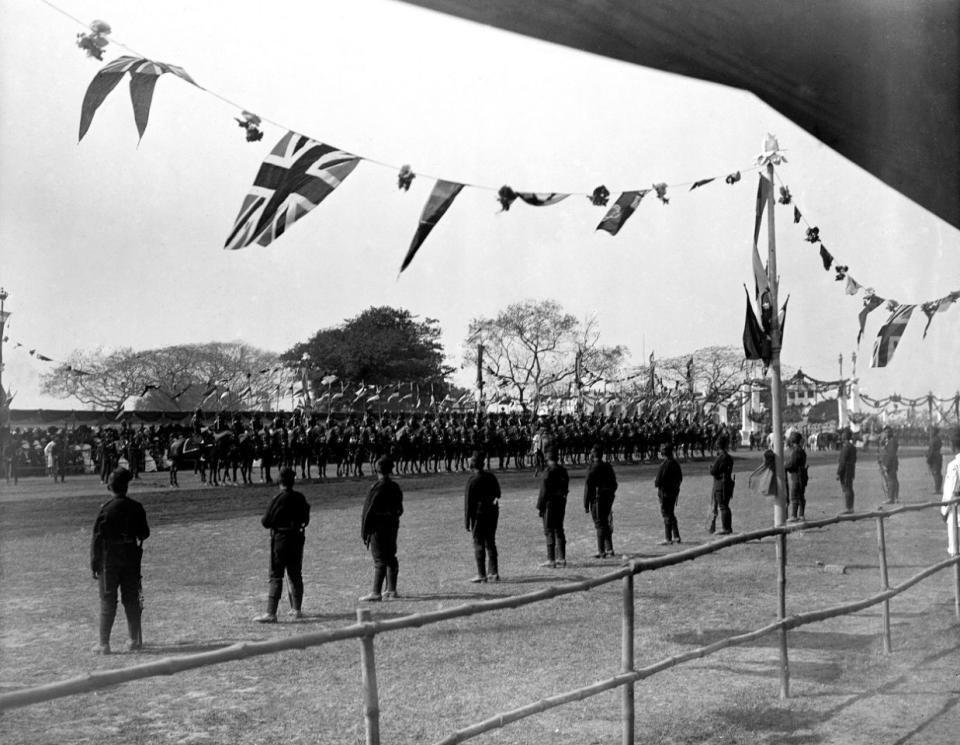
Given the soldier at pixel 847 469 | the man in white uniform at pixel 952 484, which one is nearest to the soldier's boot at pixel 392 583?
the man in white uniform at pixel 952 484

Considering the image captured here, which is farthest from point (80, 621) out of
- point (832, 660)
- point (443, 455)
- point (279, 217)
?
point (443, 455)

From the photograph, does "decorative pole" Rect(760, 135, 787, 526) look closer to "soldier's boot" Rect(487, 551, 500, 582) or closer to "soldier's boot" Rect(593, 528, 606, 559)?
"soldier's boot" Rect(593, 528, 606, 559)

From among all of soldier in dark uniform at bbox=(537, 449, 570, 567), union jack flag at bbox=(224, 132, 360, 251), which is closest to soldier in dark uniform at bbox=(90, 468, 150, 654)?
union jack flag at bbox=(224, 132, 360, 251)

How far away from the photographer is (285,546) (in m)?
8.03

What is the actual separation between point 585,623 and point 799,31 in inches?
201

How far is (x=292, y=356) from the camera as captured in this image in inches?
2288

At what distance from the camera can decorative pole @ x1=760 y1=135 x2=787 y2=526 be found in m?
11.3

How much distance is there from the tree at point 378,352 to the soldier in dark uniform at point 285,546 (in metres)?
45.0

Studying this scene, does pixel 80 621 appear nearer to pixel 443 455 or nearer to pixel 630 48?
pixel 630 48

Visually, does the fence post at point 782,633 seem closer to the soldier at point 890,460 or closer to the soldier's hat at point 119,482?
the soldier's hat at point 119,482

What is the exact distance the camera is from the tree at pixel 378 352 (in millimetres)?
54781

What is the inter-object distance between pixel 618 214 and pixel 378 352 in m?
45.6

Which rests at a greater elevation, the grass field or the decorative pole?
the decorative pole

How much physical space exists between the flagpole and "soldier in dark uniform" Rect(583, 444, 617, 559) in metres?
2.14
